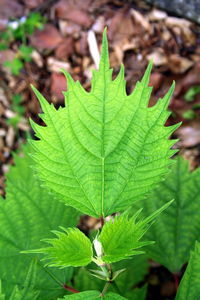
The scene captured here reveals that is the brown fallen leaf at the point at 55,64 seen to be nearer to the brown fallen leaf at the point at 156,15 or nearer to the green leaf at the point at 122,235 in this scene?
the brown fallen leaf at the point at 156,15

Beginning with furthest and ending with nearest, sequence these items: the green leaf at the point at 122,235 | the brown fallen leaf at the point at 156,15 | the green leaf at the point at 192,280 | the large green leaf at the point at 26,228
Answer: the brown fallen leaf at the point at 156,15
the large green leaf at the point at 26,228
the green leaf at the point at 192,280
the green leaf at the point at 122,235

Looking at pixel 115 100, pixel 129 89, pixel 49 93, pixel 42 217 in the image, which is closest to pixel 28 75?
pixel 49 93

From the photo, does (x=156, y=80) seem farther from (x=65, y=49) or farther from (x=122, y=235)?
(x=122, y=235)

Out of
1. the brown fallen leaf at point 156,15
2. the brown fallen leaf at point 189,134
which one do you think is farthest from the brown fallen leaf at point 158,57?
the brown fallen leaf at point 189,134

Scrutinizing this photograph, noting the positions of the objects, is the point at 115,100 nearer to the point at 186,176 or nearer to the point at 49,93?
the point at 186,176

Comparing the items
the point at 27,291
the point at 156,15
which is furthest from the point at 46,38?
the point at 27,291

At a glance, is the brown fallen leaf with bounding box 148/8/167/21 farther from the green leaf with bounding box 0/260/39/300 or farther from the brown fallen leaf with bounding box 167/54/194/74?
the green leaf with bounding box 0/260/39/300

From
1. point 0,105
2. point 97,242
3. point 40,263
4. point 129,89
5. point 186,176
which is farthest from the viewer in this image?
point 0,105

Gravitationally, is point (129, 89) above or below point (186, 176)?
above
